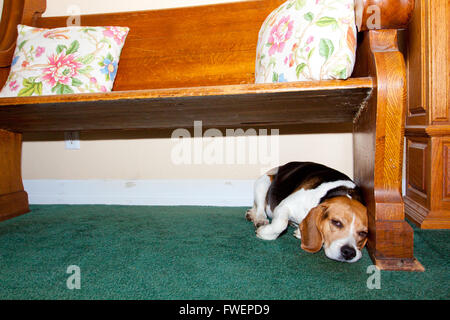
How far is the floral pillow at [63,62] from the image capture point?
158 cm

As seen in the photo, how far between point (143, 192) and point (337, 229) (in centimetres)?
141

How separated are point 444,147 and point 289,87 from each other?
3.13 feet

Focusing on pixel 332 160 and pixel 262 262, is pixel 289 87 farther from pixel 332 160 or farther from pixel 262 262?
pixel 332 160

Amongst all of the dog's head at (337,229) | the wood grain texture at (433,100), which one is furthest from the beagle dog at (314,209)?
the wood grain texture at (433,100)

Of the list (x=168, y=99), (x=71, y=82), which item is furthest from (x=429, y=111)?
(x=71, y=82)

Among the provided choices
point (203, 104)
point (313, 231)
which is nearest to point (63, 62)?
point (203, 104)

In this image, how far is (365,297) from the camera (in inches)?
33.5

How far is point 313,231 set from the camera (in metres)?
1.19

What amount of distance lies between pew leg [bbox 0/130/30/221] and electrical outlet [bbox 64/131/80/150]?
0.35 meters

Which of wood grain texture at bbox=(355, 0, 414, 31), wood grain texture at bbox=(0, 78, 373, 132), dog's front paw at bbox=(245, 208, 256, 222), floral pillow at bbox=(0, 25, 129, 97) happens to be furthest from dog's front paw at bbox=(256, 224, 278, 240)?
floral pillow at bbox=(0, 25, 129, 97)

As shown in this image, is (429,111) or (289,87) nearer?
(289,87)

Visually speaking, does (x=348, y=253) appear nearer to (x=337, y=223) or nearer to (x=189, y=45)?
(x=337, y=223)

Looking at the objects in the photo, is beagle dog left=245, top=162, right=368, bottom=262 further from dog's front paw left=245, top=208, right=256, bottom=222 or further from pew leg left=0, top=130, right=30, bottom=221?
pew leg left=0, top=130, right=30, bottom=221

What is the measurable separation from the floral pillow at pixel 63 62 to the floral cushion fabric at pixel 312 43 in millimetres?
859
